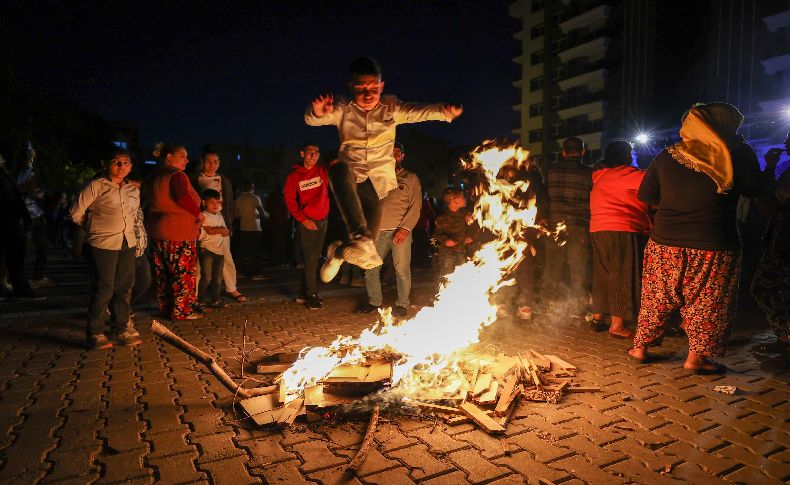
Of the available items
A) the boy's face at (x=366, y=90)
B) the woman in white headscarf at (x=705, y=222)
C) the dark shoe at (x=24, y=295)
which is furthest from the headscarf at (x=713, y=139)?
the dark shoe at (x=24, y=295)

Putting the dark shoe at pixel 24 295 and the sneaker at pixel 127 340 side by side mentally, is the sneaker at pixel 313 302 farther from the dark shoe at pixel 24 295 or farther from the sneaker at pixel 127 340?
the dark shoe at pixel 24 295

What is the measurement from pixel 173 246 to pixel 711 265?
20.3 feet

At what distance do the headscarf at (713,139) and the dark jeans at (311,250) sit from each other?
5115 millimetres

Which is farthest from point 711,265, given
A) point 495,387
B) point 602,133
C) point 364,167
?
point 602,133

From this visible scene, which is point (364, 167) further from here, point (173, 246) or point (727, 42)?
point (727, 42)

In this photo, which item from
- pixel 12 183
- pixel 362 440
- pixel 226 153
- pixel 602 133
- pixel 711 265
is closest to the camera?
pixel 362 440

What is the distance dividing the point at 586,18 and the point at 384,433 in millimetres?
54529

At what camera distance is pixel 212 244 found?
7559 mm

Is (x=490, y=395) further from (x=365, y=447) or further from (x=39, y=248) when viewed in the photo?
(x=39, y=248)

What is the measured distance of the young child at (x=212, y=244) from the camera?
754cm

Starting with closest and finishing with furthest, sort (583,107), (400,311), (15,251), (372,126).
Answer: (372,126) → (400,311) → (15,251) → (583,107)

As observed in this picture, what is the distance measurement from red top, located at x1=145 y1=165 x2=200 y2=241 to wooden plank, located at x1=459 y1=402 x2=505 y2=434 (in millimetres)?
4594

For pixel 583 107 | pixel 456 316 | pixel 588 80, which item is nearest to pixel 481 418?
→ pixel 456 316

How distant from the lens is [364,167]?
17.1 ft
